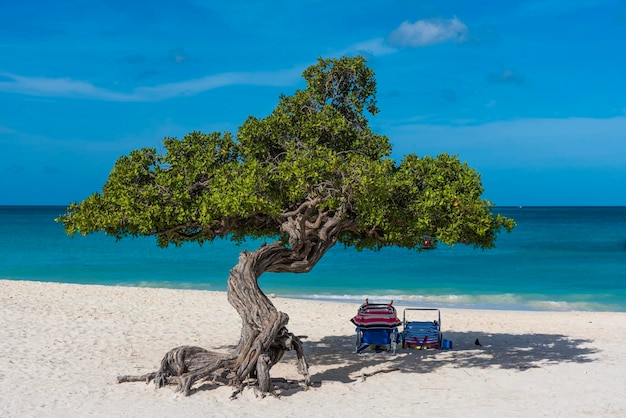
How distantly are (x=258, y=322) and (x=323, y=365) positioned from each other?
2.64 metres

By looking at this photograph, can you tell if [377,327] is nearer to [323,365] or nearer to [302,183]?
[323,365]

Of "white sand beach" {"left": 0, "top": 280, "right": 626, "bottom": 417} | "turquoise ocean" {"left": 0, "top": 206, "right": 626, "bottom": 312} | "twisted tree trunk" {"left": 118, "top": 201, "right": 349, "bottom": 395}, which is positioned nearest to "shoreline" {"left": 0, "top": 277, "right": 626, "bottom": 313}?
"turquoise ocean" {"left": 0, "top": 206, "right": 626, "bottom": 312}

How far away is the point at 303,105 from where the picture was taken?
12508mm

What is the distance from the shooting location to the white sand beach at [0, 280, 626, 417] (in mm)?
10539

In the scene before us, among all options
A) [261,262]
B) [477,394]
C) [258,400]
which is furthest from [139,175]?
[477,394]

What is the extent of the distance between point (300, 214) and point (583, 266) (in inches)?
1597

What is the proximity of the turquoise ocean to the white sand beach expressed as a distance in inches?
357

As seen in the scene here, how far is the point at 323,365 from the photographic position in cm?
1357

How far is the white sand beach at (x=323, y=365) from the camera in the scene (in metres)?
10.5

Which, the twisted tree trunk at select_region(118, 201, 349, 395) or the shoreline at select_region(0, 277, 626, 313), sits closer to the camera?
the twisted tree trunk at select_region(118, 201, 349, 395)

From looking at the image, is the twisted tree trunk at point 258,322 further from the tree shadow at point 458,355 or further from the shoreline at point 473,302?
the shoreline at point 473,302

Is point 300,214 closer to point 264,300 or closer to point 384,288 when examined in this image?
point 264,300

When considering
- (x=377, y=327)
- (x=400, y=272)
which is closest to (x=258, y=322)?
(x=377, y=327)

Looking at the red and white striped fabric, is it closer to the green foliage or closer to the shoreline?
the green foliage
